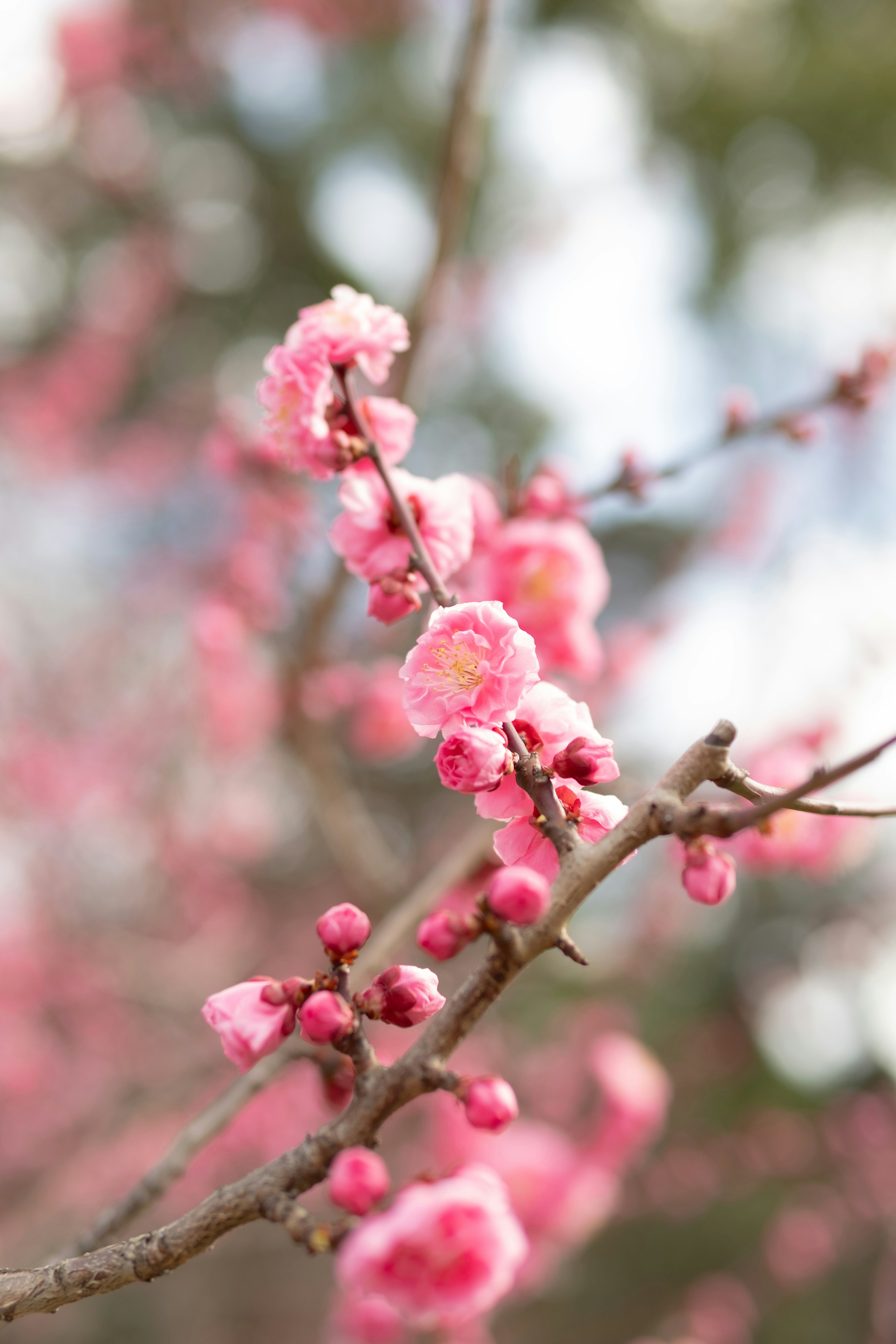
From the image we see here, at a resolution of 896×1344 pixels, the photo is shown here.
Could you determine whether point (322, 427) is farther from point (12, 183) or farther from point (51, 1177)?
point (12, 183)

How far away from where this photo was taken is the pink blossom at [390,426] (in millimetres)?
1174

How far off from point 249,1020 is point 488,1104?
0.78 ft

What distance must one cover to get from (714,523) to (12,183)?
22.5 feet

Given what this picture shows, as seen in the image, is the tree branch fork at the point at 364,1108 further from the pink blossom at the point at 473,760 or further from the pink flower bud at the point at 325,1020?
the pink blossom at the point at 473,760

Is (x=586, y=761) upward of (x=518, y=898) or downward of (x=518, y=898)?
upward

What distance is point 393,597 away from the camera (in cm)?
113

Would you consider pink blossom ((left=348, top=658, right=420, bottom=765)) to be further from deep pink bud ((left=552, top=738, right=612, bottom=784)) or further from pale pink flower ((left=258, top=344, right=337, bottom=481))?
deep pink bud ((left=552, top=738, right=612, bottom=784))

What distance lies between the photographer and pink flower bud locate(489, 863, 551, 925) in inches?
27.9

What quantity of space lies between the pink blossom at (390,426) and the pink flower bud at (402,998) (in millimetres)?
698

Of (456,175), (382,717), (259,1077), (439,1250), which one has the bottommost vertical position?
(439,1250)

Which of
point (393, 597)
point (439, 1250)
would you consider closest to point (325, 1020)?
point (439, 1250)

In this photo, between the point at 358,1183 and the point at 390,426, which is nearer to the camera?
the point at 358,1183

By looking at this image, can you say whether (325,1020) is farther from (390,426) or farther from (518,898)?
(390,426)

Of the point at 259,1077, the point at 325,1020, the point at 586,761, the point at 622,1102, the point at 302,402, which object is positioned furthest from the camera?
the point at 622,1102
